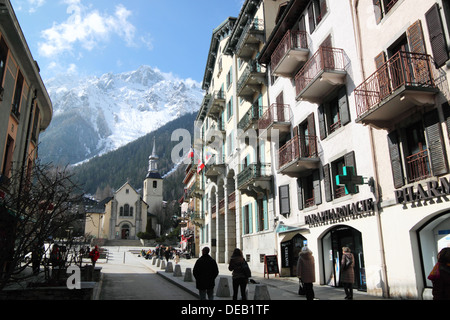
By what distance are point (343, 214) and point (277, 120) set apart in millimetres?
7947

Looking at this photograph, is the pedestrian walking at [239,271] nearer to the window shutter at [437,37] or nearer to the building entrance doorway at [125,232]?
the window shutter at [437,37]

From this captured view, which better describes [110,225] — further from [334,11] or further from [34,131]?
[334,11]

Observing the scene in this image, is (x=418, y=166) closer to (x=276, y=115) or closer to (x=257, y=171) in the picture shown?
(x=276, y=115)

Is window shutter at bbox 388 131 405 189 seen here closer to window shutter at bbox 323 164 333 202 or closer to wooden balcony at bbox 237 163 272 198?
window shutter at bbox 323 164 333 202

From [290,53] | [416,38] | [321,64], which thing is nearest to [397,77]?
[416,38]

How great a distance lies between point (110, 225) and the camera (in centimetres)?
8681

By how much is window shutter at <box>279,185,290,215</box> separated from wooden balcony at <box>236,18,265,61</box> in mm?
10734

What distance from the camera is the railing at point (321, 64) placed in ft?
50.2

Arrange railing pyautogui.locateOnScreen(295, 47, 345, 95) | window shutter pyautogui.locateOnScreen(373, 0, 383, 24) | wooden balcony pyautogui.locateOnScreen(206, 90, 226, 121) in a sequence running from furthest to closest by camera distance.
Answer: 1. wooden balcony pyautogui.locateOnScreen(206, 90, 226, 121)
2. railing pyautogui.locateOnScreen(295, 47, 345, 95)
3. window shutter pyautogui.locateOnScreen(373, 0, 383, 24)

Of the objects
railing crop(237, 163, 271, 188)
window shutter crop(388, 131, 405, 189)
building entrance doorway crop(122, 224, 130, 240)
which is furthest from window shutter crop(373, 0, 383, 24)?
building entrance doorway crop(122, 224, 130, 240)

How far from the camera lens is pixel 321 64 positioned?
50.6 feet

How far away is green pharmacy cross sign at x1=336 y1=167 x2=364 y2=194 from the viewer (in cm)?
1277

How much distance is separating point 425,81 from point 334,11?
6.99 meters

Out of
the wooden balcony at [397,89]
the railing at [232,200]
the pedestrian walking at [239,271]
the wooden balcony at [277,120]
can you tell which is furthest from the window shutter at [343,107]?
the railing at [232,200]
